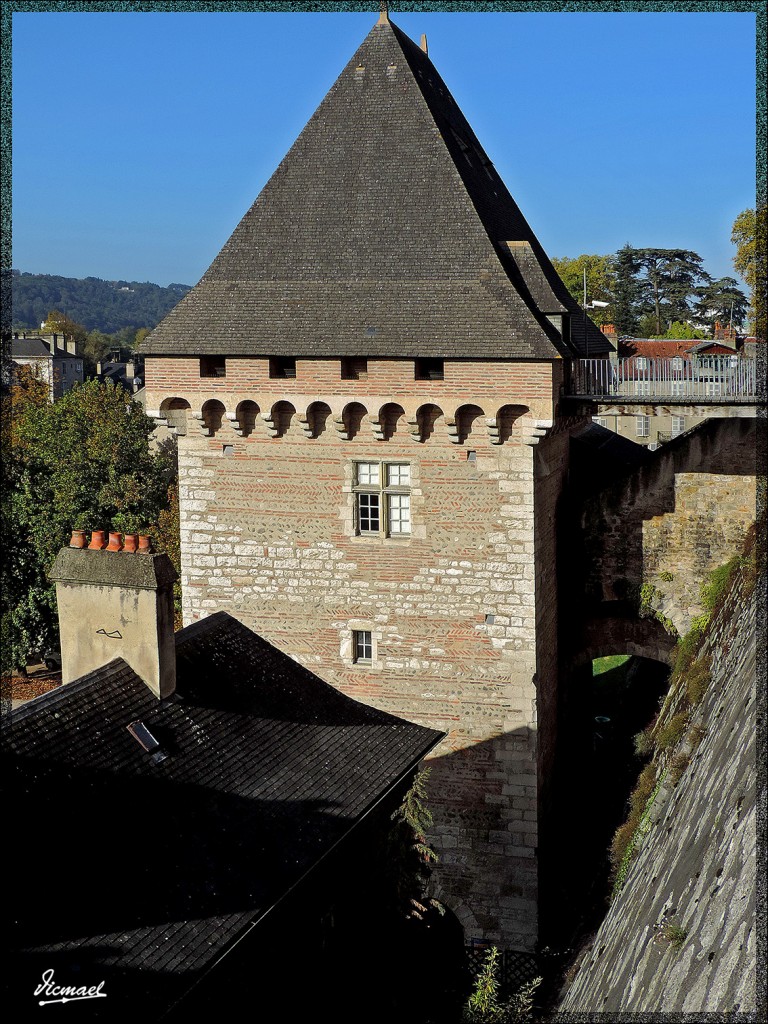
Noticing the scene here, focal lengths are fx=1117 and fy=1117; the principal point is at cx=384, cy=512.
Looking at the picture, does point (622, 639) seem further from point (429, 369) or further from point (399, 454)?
point (429, 369)

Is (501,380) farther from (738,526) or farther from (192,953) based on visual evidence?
(192,953)

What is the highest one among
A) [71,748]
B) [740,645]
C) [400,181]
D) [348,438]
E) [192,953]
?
[400,181]

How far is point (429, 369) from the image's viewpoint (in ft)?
55.4

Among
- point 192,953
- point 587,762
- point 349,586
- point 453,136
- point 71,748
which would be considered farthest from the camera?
point 587,762

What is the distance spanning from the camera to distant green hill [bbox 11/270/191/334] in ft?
504

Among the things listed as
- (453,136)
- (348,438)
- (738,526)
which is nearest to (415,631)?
(348,438)

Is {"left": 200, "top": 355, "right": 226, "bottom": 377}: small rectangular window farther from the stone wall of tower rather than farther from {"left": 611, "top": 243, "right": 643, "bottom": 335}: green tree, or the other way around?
{"left": 611, "top": 243, "right": 643, "bottom": 335}: green tree

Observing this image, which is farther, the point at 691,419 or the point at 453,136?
the point at 691,419

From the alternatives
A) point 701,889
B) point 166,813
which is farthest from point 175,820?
point 701,889

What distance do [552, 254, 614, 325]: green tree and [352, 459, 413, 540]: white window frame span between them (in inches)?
2107

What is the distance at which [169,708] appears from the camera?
11734 millimetres

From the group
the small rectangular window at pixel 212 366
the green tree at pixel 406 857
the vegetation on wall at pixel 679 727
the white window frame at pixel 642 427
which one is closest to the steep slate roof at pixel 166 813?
the green tree at pixel 406 857

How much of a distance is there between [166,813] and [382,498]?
24.8 ft

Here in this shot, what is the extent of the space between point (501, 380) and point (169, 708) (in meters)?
7.23
